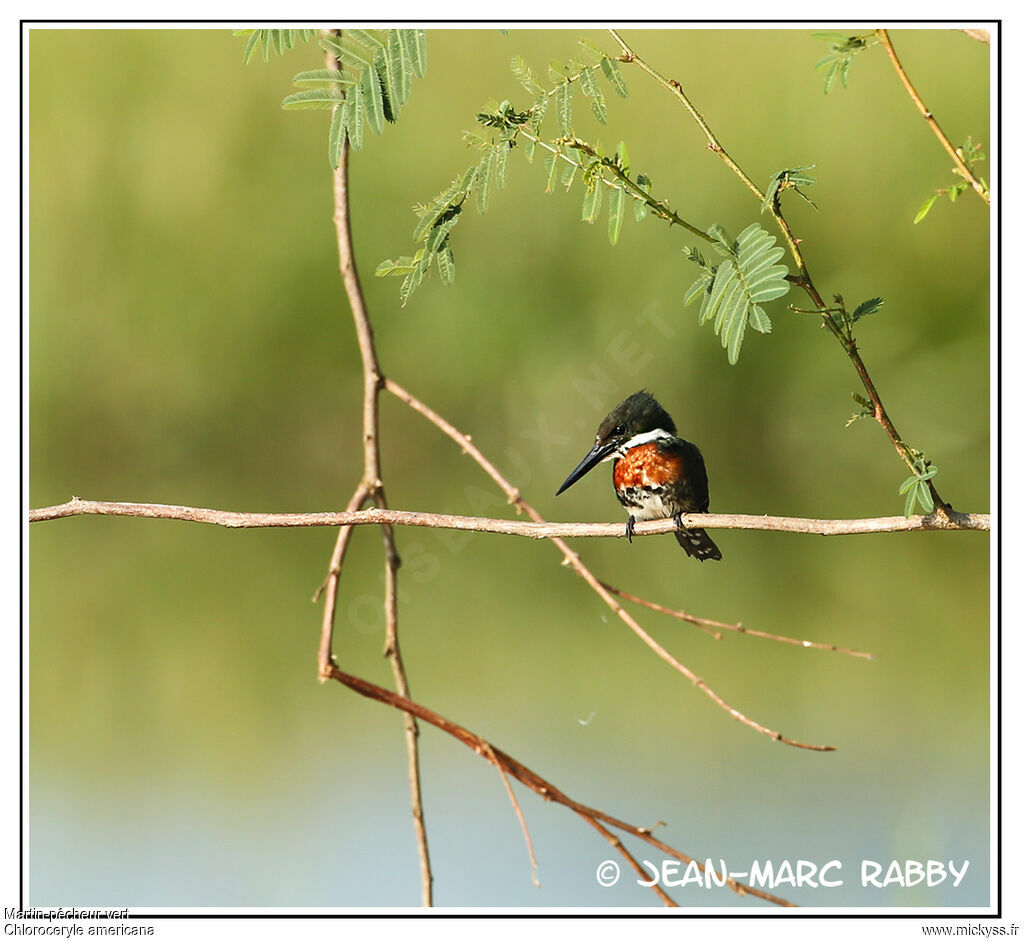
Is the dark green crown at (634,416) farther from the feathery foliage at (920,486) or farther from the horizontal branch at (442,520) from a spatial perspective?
the feathery foliage at (920,486)

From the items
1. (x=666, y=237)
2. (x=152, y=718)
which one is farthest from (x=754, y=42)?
(x=152, y=718)

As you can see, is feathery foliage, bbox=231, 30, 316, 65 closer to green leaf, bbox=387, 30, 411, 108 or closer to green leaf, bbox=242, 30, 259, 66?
green leaf, bbox=242, 30, 259, 66

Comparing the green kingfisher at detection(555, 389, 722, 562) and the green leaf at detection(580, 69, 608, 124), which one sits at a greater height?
the green leaf at detection(580, 69, 608, 124)

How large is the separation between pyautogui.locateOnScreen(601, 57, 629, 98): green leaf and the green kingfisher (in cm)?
73

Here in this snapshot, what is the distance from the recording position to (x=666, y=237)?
3180 millimetres

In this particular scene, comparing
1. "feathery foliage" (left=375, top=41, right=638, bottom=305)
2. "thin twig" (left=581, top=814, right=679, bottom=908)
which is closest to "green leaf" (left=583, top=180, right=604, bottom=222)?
"feathery foliage" (left=375, top=41, right=638, bottom=305)

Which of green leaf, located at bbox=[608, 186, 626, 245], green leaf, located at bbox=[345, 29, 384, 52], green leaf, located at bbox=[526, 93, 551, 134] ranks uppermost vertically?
green leaf, located at bbox=[345, 29, 384, 52]

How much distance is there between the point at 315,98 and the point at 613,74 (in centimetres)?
46

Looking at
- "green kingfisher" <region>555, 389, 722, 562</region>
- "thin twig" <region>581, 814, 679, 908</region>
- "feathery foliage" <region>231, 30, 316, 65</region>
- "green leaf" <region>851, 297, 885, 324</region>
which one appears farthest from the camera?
"green kingfisher" <region>555, 389, 722, 562</region>

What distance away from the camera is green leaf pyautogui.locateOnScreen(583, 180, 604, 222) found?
1472mm

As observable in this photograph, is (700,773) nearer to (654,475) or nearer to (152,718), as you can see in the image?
(654,475)

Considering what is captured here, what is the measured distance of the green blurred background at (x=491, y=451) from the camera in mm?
2283

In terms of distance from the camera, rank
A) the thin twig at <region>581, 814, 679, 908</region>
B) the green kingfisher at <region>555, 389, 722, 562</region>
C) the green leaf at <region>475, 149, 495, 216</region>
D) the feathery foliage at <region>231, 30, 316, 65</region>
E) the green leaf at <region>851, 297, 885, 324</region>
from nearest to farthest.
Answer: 1. the thin twig at <region>581, 814, 679, 908</region>
2. the green leaf at <region>851, 297, 885, 324</region>
3. the green leaf at <region>475, 149, 495, 216</region>
4. the feathery foliage at <region>231, 30, 316, 65</region>
5. the green kingfisher at <region>555, 389, 722, 562</region>
